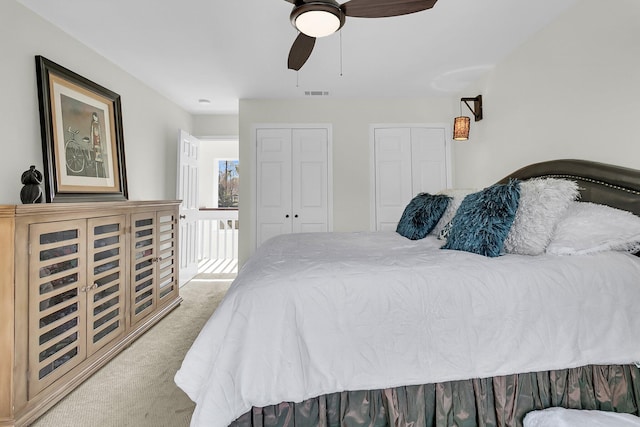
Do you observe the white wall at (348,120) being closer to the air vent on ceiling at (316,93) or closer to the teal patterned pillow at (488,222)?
the air vent on ceiling at (316,93)

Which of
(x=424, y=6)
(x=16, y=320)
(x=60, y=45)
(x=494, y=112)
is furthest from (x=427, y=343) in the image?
(x=60, y=45)

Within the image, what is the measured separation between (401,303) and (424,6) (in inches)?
58.9

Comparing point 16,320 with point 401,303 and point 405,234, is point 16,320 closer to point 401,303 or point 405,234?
point 401,303

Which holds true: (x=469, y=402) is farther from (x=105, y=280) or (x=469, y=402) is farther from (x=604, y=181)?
(x=105, y=280)

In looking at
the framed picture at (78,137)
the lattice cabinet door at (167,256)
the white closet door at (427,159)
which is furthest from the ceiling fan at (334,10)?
A: the white closet door at (427,159)

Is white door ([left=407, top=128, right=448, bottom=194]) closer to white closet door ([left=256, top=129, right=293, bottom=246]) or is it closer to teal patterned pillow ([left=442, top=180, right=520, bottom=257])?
white closet door ([left=256, top=129, right=293, bottom=246])

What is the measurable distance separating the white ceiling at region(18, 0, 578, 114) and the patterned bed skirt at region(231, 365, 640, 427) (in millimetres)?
2341

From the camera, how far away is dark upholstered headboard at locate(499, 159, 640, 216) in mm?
1527

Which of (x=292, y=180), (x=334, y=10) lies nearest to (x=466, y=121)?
(x=292, y=180)

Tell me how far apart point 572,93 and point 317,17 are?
194cm

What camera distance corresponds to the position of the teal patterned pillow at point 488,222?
1458 mm

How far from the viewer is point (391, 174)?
395 centimetres

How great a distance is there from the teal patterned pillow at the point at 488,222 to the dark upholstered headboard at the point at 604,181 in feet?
1.78

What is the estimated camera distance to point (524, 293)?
1192 millimetres
